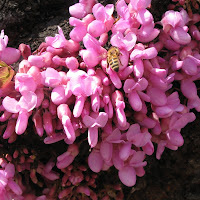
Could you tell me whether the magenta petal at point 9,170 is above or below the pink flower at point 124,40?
below

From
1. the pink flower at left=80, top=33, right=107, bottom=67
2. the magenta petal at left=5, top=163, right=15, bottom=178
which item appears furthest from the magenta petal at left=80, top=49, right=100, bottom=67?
→ the magenta petal at left=5, top=163, right=15, bottom=178

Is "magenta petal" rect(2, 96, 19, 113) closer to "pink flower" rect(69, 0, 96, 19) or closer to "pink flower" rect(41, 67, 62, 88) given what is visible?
"pink flower" rect(41, 67, 62, 88)

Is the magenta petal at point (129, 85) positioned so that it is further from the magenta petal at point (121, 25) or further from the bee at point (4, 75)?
the bee at point (4, 75)

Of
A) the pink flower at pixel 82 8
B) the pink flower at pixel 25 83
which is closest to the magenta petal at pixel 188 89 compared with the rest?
the pink flower at pixel 82 8

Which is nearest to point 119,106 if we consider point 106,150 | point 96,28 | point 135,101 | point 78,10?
point 135,101

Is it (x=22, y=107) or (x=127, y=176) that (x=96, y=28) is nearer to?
(x=22, y=107)
